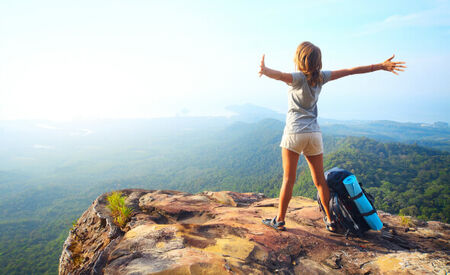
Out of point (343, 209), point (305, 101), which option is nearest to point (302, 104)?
point (305, 101)

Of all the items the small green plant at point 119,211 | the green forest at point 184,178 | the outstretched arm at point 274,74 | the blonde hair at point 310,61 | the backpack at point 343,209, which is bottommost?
the green forest at point 184,178

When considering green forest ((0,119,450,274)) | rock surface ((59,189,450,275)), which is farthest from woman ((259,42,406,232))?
green forest ((0,119,450,274))

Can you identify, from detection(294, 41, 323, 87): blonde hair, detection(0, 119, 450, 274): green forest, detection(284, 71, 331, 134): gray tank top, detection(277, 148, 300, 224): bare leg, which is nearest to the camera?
detection(294, 41, 323, 87): blonde hair

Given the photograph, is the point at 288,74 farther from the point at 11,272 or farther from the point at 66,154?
the point at 66,154

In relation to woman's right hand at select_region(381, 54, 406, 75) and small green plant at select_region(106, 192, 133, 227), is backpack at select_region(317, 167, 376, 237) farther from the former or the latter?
small green plant at select_region(106, 192, 133, 227)

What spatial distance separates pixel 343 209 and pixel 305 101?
1866 millimetres

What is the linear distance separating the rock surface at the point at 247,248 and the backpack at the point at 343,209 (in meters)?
0.17

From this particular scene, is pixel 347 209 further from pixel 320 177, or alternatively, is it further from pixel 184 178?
pixel 184 178

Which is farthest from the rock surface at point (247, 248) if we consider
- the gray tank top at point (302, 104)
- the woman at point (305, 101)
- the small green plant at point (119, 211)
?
the gray tank top at point (302, 104)

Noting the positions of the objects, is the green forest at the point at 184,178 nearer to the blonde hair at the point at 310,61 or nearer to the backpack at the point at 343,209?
the backpack at the point at 343,209

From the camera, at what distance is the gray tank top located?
2.91 m

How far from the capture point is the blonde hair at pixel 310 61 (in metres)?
2.79

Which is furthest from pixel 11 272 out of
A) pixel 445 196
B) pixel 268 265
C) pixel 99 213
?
Result: pixel 445 196

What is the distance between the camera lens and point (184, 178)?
376 ft
